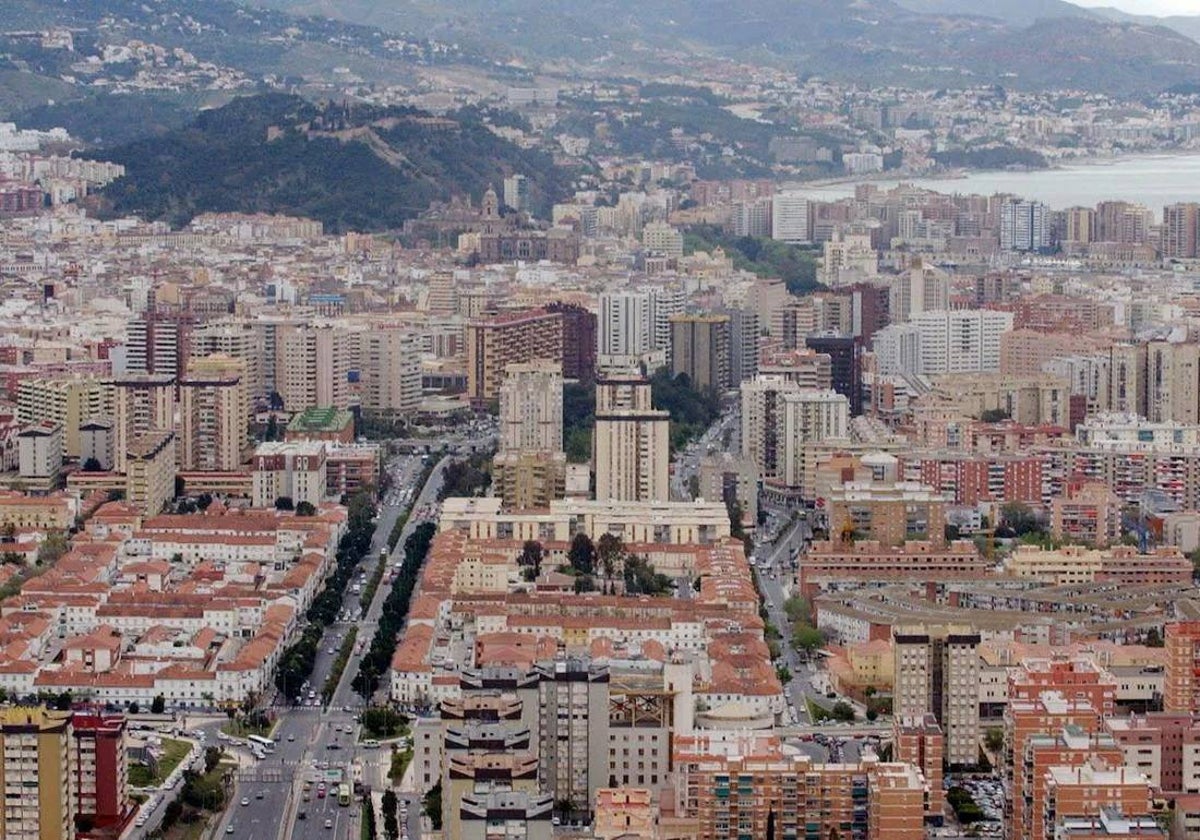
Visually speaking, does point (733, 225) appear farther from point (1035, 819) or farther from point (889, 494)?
point (1035, 819)

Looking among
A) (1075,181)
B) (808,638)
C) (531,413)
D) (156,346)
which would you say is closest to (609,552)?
(808,638)

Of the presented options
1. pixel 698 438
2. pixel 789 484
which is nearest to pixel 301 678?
pixel 789 484

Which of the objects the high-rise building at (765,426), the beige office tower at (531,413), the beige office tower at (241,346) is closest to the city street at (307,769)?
the beige office tower at (531,413)

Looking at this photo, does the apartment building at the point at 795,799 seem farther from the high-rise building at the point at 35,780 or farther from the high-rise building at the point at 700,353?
the high-rise building at the point at 700,353

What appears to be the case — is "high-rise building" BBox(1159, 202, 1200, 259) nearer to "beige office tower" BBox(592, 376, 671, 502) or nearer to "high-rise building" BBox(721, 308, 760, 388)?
"high-rise building" BBox(721, 308, 760, 388)

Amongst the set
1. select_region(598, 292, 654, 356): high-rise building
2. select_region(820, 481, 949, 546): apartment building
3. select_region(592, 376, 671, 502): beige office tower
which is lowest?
select_region(820, 481, 949, 546): apartment building

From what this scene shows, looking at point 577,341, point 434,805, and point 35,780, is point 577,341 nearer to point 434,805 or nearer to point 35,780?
point 434,805

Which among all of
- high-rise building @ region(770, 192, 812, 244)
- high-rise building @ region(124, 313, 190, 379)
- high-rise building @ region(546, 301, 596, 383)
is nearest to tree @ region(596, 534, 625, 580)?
high-rise building @ region(124, 313, 190, 379)
